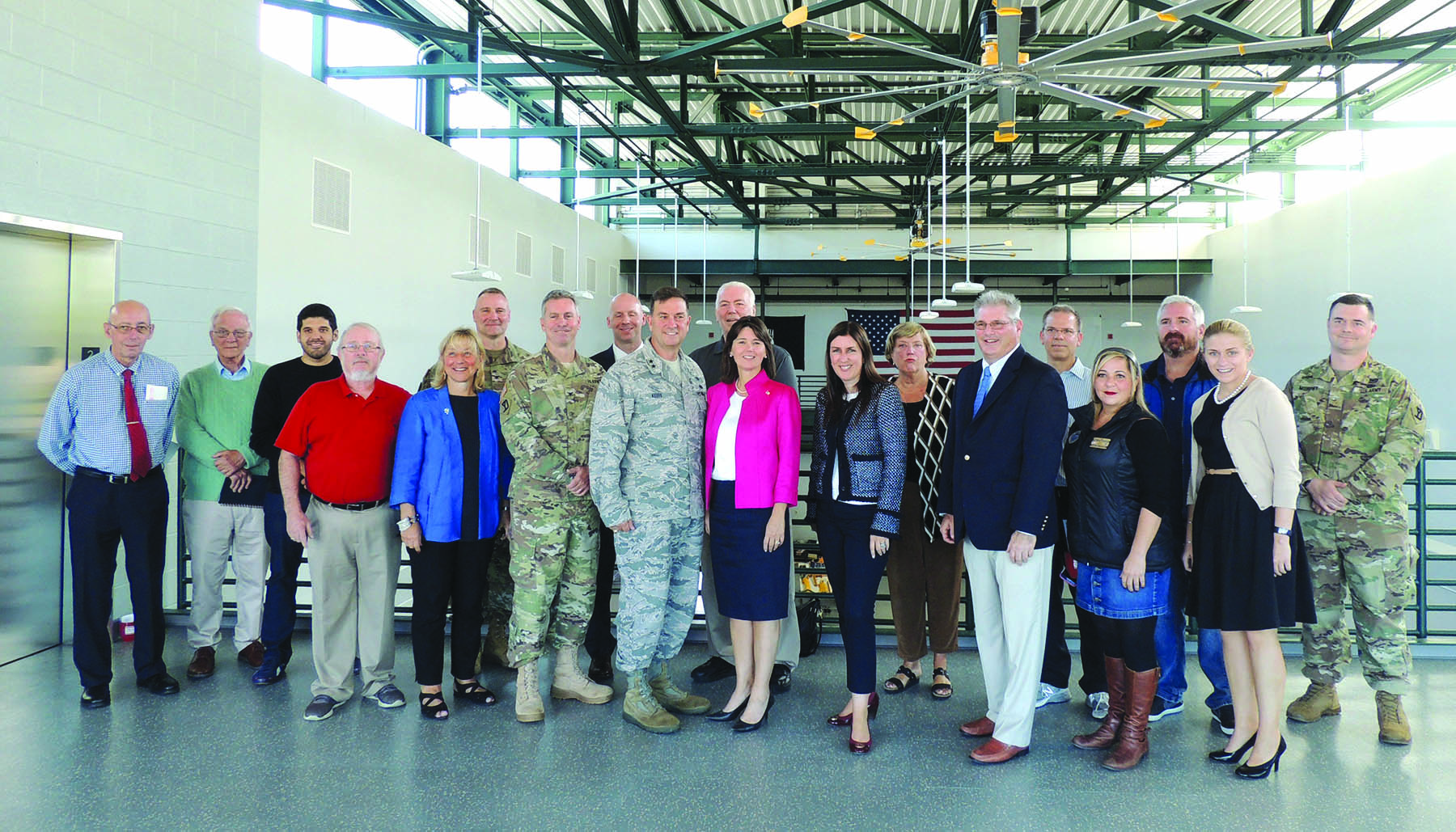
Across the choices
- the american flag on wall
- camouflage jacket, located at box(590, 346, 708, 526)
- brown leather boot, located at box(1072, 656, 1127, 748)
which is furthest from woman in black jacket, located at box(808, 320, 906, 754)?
the american flag on wall

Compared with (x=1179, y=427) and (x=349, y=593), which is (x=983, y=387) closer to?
(x=1179, y=427)

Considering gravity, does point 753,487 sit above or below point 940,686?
above

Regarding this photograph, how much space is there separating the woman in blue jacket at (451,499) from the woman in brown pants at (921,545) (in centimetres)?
167

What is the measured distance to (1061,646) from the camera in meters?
3.61

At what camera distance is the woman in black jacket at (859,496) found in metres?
3.11

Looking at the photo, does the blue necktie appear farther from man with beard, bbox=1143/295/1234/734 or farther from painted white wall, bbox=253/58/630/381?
painted white wall, bbox=253/58/630/381

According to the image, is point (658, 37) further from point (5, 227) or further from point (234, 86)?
point (5, 227)

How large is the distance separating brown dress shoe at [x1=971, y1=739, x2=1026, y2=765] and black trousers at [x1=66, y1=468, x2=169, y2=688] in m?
3.34

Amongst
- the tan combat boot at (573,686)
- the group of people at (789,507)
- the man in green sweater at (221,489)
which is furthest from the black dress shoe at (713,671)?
the man in green sweater at (221,489)

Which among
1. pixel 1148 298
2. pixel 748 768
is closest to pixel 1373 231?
pixel 1148 298

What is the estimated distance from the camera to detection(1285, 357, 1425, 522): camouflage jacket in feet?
10.3

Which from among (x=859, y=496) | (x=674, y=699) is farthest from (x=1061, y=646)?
(x=674, y=699)

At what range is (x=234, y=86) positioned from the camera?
17.6ft

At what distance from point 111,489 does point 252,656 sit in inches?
38.9
